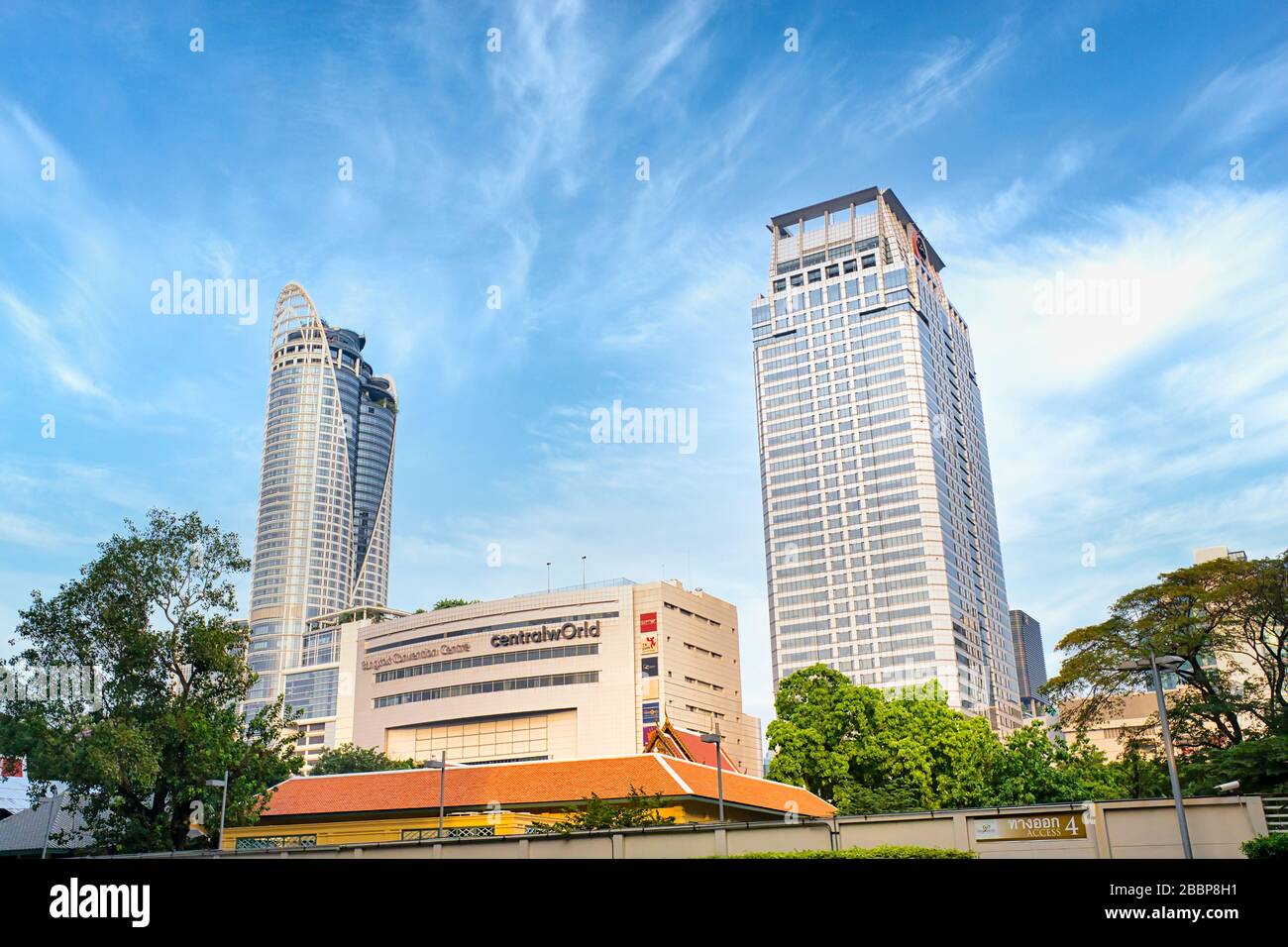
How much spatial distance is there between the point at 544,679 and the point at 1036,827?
326ft

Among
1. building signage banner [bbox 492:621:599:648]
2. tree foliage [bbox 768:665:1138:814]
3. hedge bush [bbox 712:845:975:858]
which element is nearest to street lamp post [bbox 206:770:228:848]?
hedge bush [bbox 712:845:975:858]

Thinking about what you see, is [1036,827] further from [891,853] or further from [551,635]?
[551,635]

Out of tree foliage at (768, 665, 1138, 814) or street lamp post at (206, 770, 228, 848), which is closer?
street lamp post at (206, 770, 228, 848)

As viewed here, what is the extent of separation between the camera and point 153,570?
5066 cm

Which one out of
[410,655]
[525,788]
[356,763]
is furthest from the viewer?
[410,655]

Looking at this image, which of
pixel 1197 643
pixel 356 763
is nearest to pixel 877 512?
pixel 356 763

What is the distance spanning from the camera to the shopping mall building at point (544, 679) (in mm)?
121625

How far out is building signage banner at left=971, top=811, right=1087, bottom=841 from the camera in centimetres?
2845

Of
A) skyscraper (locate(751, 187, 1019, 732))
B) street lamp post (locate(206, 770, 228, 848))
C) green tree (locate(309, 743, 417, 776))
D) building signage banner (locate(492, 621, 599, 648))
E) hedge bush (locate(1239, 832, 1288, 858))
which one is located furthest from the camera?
skyscraper (locate(751, 187, 1019, 732))

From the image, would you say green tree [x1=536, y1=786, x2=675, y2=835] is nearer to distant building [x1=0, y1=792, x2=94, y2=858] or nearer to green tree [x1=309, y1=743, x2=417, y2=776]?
distant building [x1=0, y1=792, x2=94, y2=858]

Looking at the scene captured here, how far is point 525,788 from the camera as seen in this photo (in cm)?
5584

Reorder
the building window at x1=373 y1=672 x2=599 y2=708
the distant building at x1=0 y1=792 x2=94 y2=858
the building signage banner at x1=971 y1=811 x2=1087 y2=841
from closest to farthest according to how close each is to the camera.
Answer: the building signage banner at x1=971 y1=811 x2=1087 y2=841 < the distant building at x1=0 y1=792 x2=94 y2=858 < the building window at x1=373 y1=672 x2=599 y2=708

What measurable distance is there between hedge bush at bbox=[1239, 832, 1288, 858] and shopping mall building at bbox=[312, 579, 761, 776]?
3727 inches
